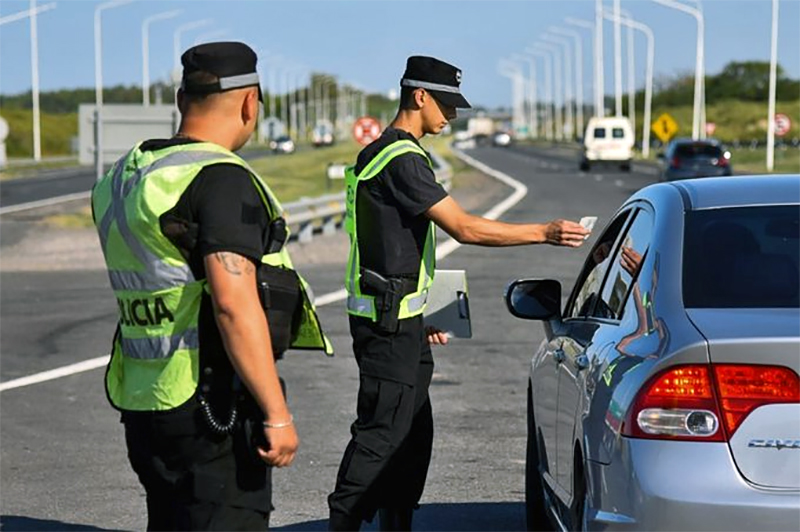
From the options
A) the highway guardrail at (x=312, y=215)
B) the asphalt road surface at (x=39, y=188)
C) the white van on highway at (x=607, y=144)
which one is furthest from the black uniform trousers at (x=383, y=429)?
the white van on highway at (x=607, y=144)

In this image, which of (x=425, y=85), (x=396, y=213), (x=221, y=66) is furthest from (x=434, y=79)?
(x=221, y=66)

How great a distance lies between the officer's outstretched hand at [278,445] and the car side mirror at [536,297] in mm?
2431

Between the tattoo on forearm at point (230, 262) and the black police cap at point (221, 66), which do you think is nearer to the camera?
the tattoo on forearm at point (230, 262)

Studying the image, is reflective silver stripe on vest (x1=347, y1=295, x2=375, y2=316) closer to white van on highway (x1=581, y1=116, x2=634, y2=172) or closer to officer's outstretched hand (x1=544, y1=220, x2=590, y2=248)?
officer's outstretched hand (x1=544, y1=220, x2=590, y2=248)

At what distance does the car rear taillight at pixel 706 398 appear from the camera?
493 centimetres

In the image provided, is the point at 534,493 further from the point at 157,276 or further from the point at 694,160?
the point at 694,160

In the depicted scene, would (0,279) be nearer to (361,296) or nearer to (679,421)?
(361,296)

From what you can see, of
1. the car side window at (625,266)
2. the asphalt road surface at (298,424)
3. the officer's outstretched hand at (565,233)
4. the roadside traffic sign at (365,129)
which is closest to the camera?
the car side window at (625,266)

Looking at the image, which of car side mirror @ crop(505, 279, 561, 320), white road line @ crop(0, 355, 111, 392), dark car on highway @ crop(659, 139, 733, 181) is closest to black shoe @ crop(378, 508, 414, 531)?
car side mirror @ crop(505, 279, 561, 320)

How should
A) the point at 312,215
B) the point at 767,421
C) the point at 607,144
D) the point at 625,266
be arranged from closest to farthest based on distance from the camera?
the point at 767,421, the point at 625,266, the point at 312,215, the point at 607,144

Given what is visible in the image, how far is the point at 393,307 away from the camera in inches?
266

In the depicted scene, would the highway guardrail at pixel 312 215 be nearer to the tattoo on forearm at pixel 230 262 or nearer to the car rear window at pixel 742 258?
the car rear window at pixel 742 258

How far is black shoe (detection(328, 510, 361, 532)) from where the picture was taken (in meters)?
6.75

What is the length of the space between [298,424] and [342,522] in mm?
4519
